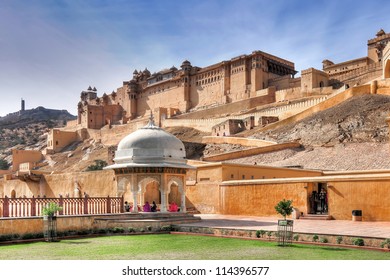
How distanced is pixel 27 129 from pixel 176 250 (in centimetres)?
10534

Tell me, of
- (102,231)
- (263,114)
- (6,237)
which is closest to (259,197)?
(102,231)

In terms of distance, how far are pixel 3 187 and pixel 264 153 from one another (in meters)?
17.7

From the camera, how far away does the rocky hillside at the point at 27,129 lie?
3578 inches

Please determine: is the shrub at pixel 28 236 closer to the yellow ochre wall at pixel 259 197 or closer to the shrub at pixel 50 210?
the shrub at pixel 50 210

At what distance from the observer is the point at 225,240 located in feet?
40.5

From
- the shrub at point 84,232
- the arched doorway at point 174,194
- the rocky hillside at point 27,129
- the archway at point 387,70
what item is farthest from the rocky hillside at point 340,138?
the rocky hillside at point 27,129

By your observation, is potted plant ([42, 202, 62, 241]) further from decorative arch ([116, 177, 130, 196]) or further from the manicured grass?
decorative arch ([116, 177, 130, 196])

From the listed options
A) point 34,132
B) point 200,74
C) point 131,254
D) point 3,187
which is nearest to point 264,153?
point 3,187

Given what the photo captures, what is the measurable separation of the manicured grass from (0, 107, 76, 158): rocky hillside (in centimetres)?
7001

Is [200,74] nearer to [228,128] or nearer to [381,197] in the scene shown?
[228,128]

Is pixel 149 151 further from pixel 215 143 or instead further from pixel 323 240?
pixel 215 143

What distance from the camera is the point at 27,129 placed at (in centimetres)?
10919

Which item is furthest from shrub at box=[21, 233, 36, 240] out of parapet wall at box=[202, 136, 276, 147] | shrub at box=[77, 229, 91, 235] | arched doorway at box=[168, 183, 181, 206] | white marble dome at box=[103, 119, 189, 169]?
parapet wall at box=[202, 136, 276, 147]

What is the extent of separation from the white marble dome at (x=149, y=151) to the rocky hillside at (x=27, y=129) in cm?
6590
